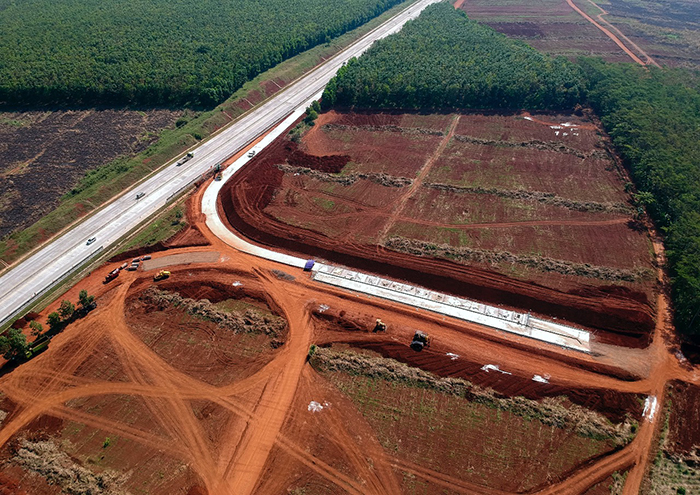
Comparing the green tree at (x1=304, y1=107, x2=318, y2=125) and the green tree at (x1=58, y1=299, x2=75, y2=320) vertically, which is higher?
the green tree at (x1=304, y1=107, x2=318, y2=125)

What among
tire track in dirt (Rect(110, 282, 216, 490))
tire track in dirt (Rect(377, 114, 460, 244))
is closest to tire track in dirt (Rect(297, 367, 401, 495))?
tire track in dirt (Rect(110, 282, 216, 490))

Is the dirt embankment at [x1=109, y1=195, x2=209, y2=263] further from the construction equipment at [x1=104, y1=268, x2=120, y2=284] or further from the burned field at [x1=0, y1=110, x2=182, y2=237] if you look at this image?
the burned field at [x1=0, y1=110, x2=182, y2=237]

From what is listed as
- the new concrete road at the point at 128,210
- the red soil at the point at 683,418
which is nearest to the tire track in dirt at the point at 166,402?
the new concrete road at the point at 128,210

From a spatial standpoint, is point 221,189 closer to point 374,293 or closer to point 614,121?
point 374,293

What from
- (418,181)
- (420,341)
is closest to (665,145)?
(418,181)

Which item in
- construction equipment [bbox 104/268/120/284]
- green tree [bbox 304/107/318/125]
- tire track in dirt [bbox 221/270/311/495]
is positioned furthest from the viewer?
green tree [bbox 304/107/318/125]

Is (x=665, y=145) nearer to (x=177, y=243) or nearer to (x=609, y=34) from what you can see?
(x=177, y=243)

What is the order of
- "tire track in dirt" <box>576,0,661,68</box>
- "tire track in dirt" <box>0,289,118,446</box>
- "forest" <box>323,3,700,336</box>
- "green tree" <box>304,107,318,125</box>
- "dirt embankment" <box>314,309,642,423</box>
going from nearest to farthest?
1. "dirt embankment" <box>314,309,642,423</box>
2. "tire track in dirt" <box>0,289,118,446</box>
3. "forest" <box>323,3,700,336</box>
4. "green tree" <box>304,107,318,125</box>
5. "tire track in dirt" <box>576,0,661,68</box>
